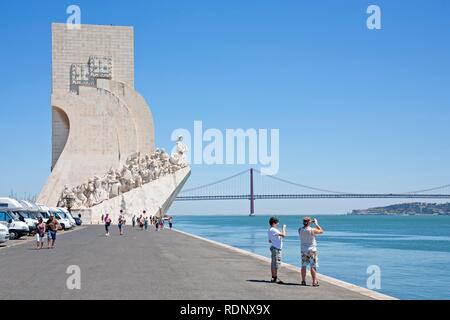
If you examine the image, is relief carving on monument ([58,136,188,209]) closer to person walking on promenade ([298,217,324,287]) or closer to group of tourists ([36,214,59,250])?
group of tourists ([36,214,59,250])

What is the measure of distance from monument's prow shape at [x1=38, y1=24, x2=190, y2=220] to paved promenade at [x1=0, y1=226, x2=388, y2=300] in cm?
2429

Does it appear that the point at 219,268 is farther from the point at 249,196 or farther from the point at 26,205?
the point at 249,196

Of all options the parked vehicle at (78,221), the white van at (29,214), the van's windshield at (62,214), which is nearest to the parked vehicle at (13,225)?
the white van at (29,214)

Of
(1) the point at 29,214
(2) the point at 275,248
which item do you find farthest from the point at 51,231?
(2) the point at 275,248

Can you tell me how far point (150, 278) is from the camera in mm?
7895

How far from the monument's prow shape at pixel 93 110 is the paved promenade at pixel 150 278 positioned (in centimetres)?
2429

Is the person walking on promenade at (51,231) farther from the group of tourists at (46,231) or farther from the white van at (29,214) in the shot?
the white van at (29,214)

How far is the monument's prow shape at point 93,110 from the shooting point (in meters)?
37.9

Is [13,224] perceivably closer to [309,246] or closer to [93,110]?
[309,246]

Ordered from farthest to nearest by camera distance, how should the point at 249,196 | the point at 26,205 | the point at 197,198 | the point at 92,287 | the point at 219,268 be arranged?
the point at 249,196 → the point at 197,198 → the point at 26,205 → the point at 219,268 → the point at 92,287

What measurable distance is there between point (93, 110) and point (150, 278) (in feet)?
105

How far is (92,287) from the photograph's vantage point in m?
6.99

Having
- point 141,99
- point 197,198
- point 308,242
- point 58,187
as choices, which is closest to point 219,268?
point 308,242
